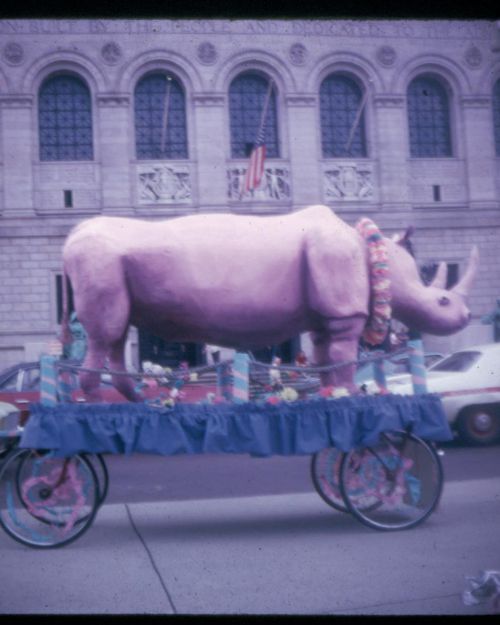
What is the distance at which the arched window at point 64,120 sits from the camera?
1088 cm

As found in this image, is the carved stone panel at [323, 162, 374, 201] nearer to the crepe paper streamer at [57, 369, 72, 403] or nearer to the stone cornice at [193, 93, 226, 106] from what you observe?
the stone cornice at [193, 93, 226, 106]

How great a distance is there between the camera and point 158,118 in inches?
464

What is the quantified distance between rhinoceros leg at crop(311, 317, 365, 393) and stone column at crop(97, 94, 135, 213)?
18.7 ft

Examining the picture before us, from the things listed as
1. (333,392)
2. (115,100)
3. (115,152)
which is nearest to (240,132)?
(115,152)

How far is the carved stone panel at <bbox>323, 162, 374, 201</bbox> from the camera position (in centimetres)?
995

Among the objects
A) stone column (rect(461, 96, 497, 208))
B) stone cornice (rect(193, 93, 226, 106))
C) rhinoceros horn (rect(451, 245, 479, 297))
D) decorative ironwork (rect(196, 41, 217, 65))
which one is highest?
decorative ironwork (rect(196, 41, 217, 65))

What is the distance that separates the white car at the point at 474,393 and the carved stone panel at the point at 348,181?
2.86 meters

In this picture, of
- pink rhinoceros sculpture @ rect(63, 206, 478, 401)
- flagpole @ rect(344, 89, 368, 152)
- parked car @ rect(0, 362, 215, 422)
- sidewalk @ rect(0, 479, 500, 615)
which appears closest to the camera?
sidewalk @ rect(0, 479, 500, 615)

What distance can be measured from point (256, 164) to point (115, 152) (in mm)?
2983

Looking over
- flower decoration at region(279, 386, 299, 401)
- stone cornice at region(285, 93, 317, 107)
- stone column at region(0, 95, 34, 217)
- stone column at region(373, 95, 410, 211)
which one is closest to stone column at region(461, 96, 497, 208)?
stone column at region(373, 95, 410, 211)

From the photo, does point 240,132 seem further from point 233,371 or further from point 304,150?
point 233,371

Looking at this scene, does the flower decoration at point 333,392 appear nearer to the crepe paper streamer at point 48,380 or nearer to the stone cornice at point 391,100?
the crepe paper streamer at point 48,380
